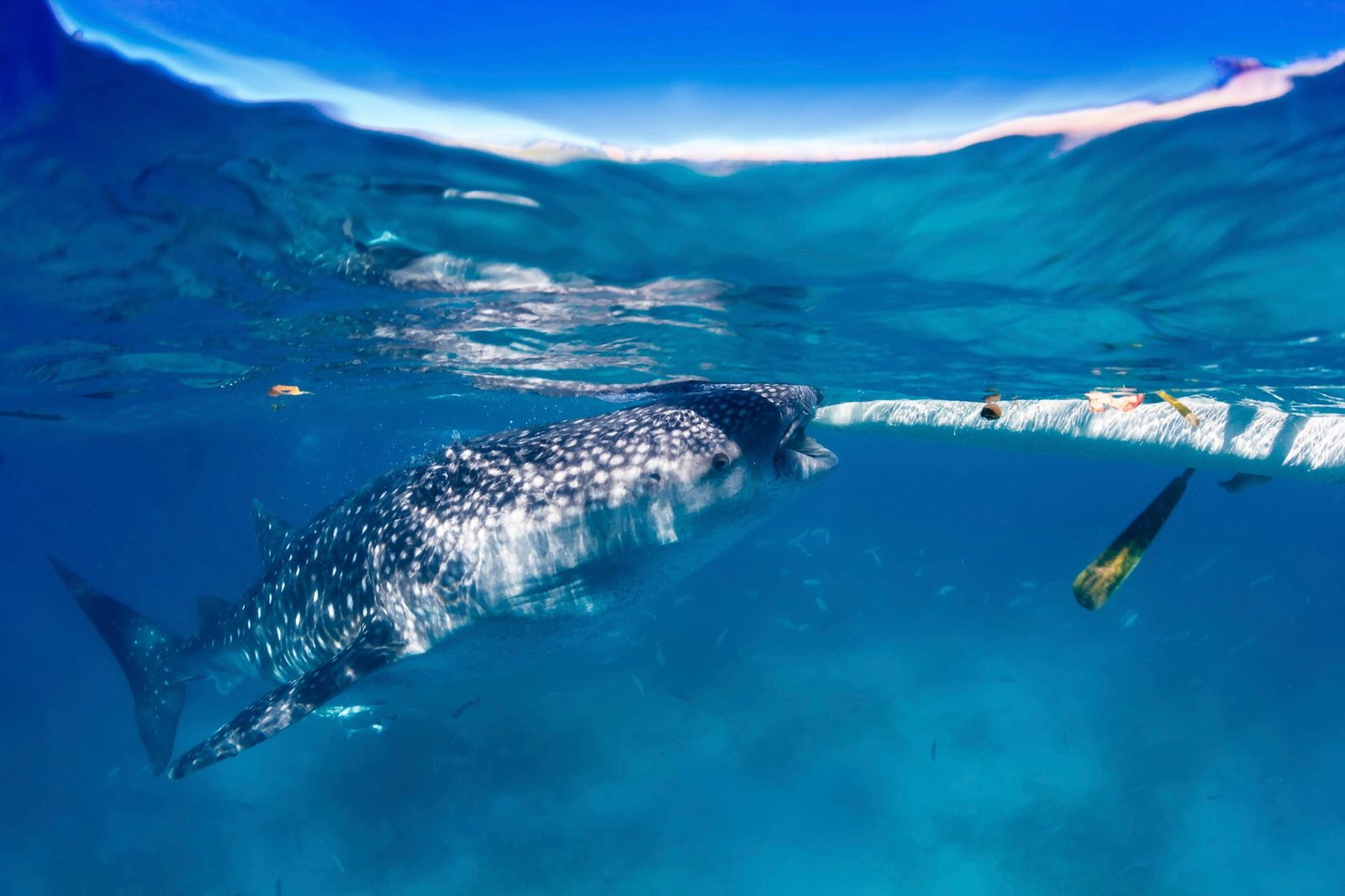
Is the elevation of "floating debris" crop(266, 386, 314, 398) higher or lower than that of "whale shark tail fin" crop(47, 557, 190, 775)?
higher

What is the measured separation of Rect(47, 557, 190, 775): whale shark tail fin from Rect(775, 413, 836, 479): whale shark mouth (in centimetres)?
898

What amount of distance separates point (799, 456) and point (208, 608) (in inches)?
329

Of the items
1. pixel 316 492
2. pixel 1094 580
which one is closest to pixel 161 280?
pixel 1094 580

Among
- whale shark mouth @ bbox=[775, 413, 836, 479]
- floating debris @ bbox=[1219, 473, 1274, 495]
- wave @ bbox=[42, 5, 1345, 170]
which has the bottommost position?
floating debris @ bbox=[1219, 473, 1274, 495]

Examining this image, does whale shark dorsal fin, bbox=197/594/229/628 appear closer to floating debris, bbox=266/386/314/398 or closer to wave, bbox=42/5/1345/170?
floating debris, bbox=266/386/314/398

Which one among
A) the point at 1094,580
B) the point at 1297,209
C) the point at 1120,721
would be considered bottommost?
the point at 1120,721

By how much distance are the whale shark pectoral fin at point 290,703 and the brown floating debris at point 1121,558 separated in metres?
5.49

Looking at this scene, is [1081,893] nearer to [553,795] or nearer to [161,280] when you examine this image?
[553,795]

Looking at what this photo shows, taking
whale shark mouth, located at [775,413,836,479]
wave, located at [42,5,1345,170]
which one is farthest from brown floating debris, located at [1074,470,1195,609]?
wave, located at [42,5,1345,170]

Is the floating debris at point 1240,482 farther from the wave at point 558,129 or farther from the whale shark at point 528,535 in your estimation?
the whale shark at point 528,535

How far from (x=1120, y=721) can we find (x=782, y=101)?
2387cm

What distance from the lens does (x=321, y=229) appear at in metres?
7.22

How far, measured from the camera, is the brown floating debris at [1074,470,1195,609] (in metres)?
4.96

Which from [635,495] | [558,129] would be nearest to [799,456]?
[635,495]
